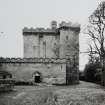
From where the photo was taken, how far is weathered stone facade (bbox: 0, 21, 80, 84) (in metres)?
32.5

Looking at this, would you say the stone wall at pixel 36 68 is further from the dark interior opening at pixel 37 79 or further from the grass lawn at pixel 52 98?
the grass lawn at pixel 52 98

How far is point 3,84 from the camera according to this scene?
19.2 metres

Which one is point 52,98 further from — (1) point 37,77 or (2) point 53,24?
(2) point 53,24

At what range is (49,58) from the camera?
1286 inches

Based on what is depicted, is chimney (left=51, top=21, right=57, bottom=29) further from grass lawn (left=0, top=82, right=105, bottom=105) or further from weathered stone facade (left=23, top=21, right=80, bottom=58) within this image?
grass lawn (left=0, top=82, right=105, bottom=105)

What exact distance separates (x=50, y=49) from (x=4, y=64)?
43.9ft

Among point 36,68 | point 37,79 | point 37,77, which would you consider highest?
point 36,68

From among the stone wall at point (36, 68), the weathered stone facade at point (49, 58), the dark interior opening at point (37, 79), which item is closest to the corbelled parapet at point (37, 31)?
the weathered stone facade at point (49, 58)

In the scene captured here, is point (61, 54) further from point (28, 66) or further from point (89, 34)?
point (89, 34)

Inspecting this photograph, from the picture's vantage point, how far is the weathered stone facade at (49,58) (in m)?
32.5

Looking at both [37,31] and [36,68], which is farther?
[37,31]

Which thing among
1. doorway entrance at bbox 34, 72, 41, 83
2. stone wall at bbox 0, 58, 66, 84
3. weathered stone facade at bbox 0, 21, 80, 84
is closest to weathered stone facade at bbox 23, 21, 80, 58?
weathered stone facade at bbox 0, 21, 80, 84

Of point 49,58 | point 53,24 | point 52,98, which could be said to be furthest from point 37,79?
point 52,98

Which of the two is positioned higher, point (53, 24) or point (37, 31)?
point (53, 24)
